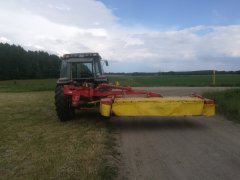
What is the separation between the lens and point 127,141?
9055mm

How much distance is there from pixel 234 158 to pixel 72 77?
24.5ft

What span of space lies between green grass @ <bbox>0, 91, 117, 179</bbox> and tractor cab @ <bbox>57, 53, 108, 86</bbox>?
4.62 feet

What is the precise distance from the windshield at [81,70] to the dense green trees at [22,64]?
63230mm

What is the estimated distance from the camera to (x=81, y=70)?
13.7 m

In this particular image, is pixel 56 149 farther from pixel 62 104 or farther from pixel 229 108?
pixel 229 108

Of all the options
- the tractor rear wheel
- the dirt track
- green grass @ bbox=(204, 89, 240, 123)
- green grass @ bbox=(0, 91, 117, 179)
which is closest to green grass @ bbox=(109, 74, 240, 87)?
green grass @ bbox=(204, 89, 240, 123)

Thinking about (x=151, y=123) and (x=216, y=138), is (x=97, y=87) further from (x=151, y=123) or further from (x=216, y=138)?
(x=216, y=138)

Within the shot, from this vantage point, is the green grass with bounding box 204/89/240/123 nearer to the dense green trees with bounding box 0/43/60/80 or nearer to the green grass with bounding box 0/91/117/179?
the green grass with bounding box 0/91/117/179

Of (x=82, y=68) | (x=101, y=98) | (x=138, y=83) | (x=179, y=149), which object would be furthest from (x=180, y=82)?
(x=179, y=149)

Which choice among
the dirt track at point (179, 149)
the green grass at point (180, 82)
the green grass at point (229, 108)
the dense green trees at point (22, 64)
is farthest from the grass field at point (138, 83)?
the dense green trees at point (22, 64)

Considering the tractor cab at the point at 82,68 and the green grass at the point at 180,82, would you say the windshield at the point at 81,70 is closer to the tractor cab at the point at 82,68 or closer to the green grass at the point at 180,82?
the tractor cab at the point at 82,68

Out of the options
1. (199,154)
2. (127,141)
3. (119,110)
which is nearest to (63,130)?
(119,110)

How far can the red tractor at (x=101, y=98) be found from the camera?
10.9 meters

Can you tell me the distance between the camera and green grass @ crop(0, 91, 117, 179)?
6.23 m
